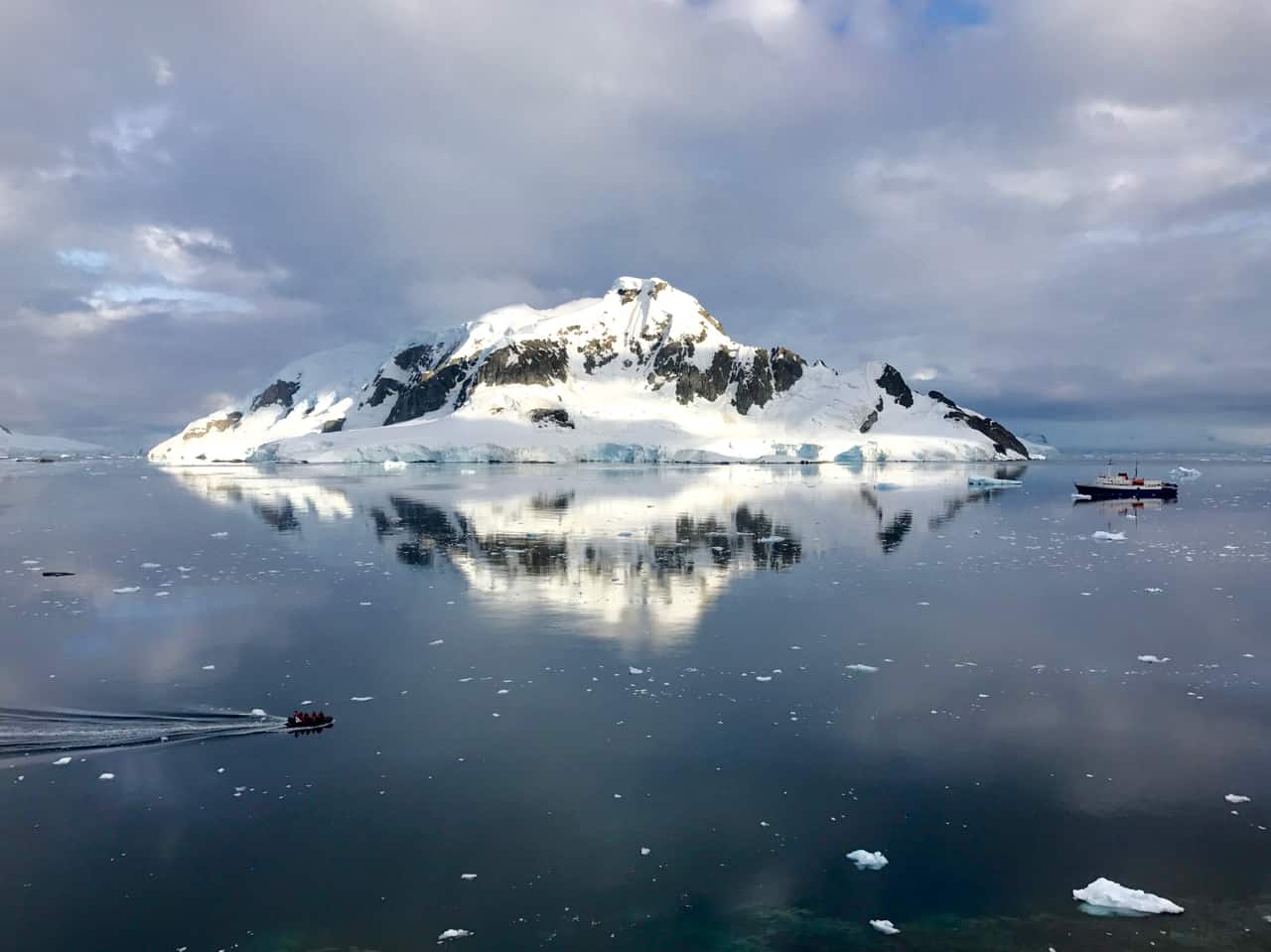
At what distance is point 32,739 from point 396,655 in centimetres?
588

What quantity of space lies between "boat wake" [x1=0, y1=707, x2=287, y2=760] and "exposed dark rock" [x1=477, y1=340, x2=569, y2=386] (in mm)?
173828

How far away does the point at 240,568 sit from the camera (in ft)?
87.0

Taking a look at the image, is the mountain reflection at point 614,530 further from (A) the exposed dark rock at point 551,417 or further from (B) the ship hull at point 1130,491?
(A) the exposed dark rock at point 551,417

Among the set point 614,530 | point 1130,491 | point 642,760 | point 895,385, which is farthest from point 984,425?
point 642,760

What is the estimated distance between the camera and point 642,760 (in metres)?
10.9

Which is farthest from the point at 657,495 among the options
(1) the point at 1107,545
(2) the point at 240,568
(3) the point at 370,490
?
(2) the point at 240,568

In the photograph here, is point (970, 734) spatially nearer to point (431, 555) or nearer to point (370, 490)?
point (431, 555)

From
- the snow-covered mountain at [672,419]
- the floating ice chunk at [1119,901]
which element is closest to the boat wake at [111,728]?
the floating ice chunk at [1119,901]

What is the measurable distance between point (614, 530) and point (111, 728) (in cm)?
2540

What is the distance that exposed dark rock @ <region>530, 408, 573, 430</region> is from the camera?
165 metres

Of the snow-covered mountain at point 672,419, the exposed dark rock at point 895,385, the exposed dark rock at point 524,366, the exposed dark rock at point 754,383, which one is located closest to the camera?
the snow-covered mountain at point 672,419

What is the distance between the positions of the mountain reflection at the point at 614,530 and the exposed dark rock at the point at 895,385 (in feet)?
403

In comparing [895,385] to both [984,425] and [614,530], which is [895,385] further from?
[614,530]

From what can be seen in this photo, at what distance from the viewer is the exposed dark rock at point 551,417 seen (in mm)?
165000
